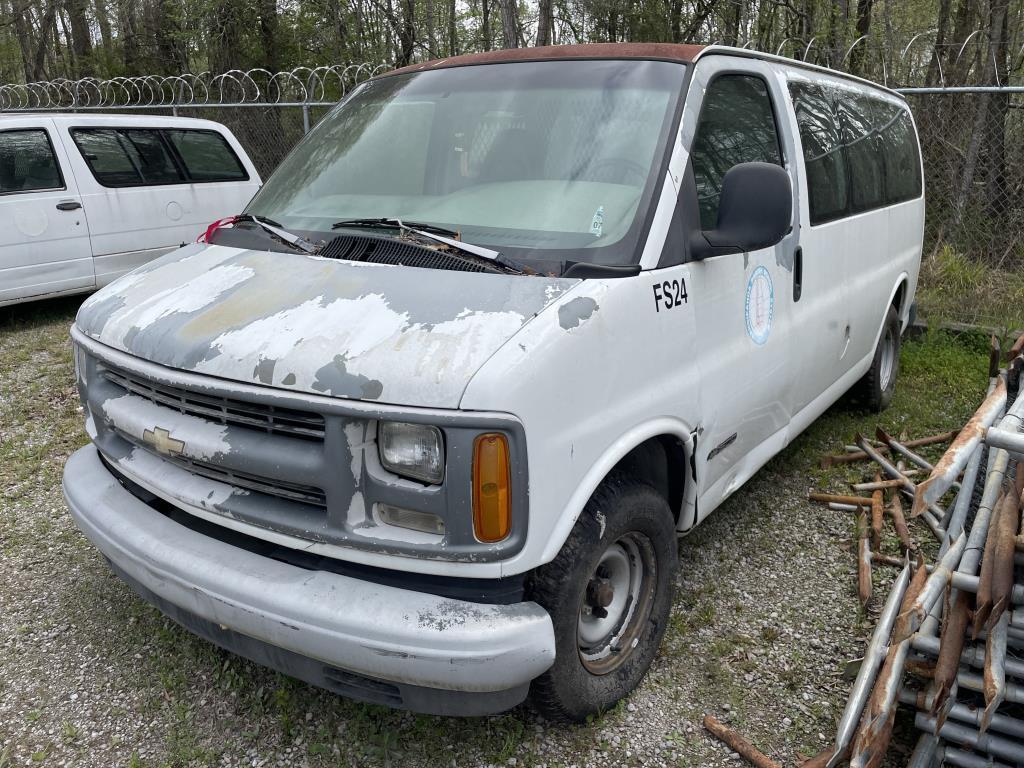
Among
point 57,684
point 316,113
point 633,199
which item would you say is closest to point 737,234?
point 633,199

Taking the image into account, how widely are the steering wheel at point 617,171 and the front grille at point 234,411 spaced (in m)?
1.30

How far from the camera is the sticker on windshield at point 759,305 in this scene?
3.21 metres

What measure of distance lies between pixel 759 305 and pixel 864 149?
6.16ft

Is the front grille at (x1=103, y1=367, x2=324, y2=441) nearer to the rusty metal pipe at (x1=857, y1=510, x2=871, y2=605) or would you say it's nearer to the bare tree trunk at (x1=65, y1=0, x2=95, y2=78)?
the rusty metal pipe at (x1=857, y1=510, x2=871, y2=605)

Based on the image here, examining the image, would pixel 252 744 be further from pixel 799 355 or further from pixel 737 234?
pixel 799 355

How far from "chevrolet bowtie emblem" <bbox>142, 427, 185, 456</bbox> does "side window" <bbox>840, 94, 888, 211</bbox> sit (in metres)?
3.47

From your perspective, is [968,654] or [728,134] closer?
[968,654]

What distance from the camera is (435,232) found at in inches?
111

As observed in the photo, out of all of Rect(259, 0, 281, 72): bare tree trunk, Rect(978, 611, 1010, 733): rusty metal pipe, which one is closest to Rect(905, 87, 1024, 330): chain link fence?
Rect(978, 611, 1010, 733): rusty metal pipe

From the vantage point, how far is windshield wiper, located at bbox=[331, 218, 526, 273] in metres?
2.59

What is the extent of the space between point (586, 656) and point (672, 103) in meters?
1.94

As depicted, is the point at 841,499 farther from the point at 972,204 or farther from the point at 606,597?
the point at 972,204

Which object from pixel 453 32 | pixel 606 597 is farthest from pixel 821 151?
pixel 453 32

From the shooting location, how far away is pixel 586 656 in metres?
2.71
